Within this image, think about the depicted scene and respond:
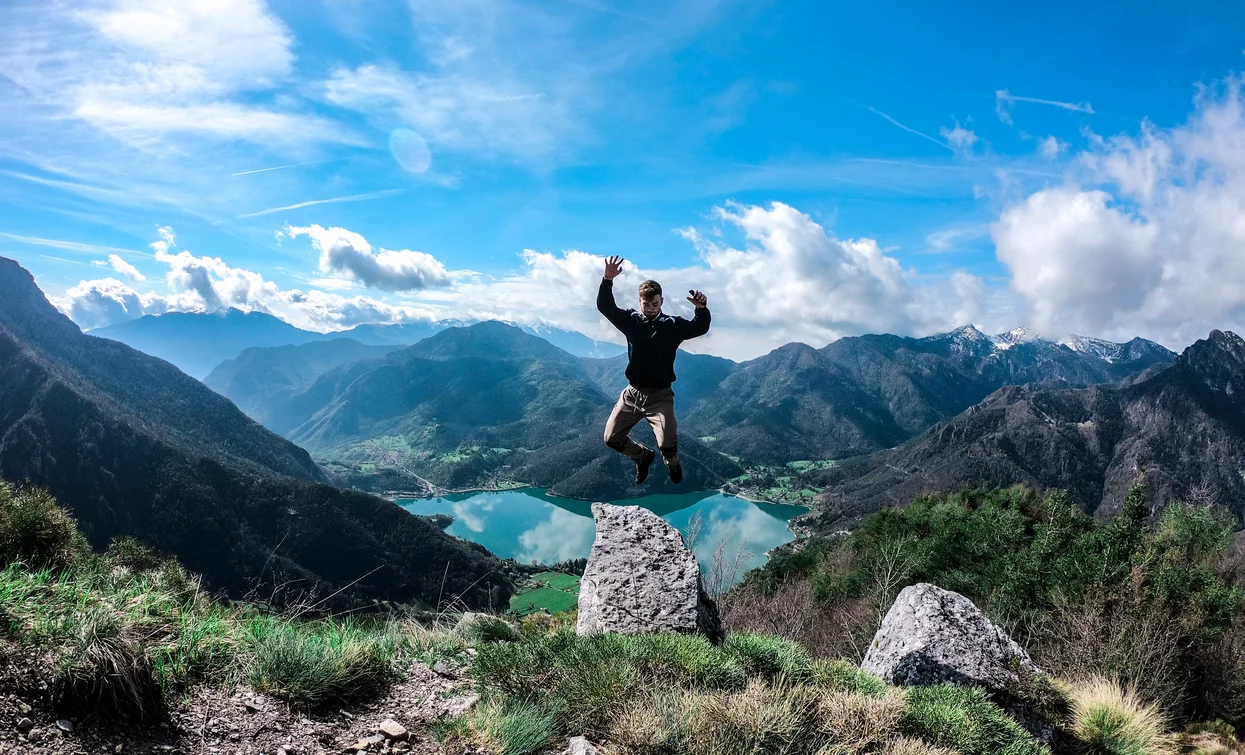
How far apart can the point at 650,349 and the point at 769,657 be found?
12.9ft

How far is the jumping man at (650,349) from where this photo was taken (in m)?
7.43

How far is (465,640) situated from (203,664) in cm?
298

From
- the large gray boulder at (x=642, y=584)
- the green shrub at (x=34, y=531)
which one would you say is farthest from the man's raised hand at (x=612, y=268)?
the green shrub at (x=34, y=531)

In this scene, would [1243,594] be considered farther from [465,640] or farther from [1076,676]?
[465,640]

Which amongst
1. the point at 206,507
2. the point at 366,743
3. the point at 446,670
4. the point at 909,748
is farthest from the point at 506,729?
the point at 206,507

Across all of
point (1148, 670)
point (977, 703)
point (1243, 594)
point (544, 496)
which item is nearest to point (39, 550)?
point (977, 703)

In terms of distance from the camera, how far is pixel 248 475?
95.5m

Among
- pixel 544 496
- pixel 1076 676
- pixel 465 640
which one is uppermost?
pixel 465 640

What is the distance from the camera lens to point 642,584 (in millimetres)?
7871

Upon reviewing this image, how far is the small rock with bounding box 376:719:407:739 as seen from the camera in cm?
454

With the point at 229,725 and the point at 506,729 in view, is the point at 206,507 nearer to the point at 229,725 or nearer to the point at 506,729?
the point at 229,725

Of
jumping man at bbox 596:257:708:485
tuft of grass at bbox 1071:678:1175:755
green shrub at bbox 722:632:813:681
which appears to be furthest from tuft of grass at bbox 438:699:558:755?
tuft of grass at bbox 1071:678:1175:755

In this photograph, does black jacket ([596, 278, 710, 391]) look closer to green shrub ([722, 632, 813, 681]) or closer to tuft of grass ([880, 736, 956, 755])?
green shrub ([722, 632, 813, 681])

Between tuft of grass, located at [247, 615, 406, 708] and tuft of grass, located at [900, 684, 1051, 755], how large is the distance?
5.14m
